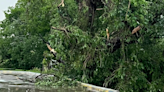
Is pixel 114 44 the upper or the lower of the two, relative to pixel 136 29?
lower

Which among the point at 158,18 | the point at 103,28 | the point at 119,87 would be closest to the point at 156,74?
the point at 119,87

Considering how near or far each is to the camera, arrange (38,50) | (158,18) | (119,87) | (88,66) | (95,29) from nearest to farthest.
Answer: (119,87), (158,18), (88,66), (95,29), (38,50)

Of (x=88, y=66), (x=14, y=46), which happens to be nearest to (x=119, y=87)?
(x=88, y=66)

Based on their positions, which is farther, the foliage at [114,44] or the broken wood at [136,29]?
the broken wood at [136,29]

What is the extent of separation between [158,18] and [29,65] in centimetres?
1820

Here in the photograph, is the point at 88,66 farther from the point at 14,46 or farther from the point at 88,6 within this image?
the point at 14,46

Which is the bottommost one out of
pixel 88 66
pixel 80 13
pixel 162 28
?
pixel 88 66

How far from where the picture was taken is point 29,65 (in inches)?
1051

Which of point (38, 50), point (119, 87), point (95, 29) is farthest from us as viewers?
point (38, 50)

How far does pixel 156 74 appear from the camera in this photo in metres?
11.0

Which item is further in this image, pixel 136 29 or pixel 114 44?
pixel 114 44

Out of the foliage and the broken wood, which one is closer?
the foliage

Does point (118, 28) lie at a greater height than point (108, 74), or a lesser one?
greater

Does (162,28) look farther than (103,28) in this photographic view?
No
